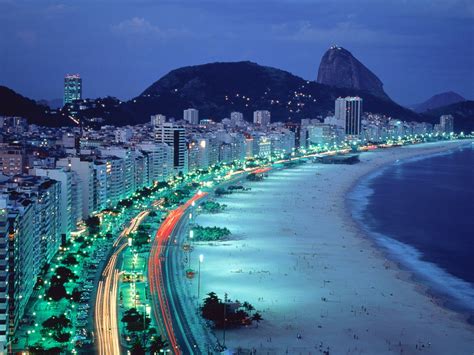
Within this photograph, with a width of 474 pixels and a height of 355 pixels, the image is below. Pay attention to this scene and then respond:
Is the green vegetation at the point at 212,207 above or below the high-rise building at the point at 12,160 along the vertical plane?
below

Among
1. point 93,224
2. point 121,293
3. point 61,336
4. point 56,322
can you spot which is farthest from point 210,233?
point 61,336

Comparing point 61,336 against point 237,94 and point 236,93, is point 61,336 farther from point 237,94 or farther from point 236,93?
point 236,93

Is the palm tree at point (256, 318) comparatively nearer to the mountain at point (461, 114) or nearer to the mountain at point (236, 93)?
the mountain at point (236, 93)

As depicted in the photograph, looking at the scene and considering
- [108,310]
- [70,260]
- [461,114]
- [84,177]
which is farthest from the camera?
[461,114]

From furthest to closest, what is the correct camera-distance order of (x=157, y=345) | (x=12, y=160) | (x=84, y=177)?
(x=12, y=160)
(x=84, y=177)
(x=157, y=345)

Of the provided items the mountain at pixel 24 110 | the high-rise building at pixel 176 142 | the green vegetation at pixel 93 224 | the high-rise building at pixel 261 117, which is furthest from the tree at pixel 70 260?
the high-rise building at pixel 261 117

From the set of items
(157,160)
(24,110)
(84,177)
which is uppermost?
(24,110)

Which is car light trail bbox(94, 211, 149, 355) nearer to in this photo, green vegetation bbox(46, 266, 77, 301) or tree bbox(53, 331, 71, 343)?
tree bbox(53, 331, 71, 343)

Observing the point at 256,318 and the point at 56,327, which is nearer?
the point at 56,327
